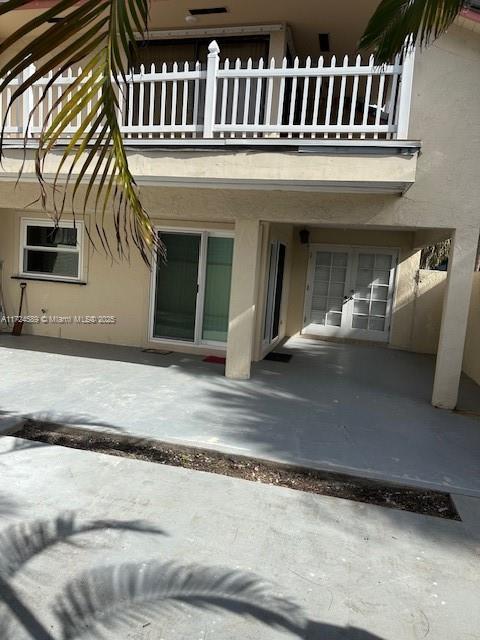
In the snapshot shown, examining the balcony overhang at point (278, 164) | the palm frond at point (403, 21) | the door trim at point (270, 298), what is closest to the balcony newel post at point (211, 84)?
the balcony overhang at point (278, 164)

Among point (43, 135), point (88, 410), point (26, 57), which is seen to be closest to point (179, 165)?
point (88, 410)

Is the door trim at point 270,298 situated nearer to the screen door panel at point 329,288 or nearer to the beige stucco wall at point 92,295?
the beige stucco wall at point 92,295

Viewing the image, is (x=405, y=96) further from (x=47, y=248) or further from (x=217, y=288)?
(x=47, y=248)

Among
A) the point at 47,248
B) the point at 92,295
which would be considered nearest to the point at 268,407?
the point at 92,295

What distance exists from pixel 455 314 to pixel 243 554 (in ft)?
15.6

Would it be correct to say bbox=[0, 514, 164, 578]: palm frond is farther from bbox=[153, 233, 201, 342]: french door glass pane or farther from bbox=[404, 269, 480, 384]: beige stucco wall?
bbox=[404, 269, 480, 384]: beige stucco wall

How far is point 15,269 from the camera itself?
397 inches

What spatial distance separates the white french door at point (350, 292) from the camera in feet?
38.2

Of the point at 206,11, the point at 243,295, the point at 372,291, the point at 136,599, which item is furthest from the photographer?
the point at 372,291

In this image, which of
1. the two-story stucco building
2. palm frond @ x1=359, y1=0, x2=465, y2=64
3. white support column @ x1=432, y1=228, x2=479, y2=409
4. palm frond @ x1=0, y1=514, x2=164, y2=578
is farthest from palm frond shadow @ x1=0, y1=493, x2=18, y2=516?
white support column @ x1=432, y1=228, x2=479, y2=409

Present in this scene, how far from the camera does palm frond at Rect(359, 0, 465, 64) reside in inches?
140

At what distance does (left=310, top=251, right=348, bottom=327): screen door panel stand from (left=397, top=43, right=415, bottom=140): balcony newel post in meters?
6.07

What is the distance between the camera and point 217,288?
906cm

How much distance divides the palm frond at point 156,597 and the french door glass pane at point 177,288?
654cm
